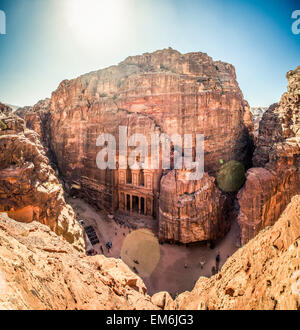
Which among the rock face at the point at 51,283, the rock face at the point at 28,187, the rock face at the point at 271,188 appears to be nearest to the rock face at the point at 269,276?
the rock face at the point at 51,283

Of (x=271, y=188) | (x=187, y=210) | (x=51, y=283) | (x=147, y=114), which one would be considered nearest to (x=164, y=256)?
(x=187, y=210)

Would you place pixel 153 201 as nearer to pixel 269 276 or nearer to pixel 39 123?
pixel 269 276

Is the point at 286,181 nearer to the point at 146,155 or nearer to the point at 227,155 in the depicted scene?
the point at 227,155

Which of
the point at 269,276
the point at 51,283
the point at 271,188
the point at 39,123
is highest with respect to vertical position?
the point at 39,123

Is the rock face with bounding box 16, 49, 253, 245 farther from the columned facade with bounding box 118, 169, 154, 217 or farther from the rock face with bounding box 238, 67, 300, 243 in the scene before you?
the rock face with bounding box 238, 67, 300, 243

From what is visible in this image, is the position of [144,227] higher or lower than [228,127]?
lower
